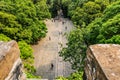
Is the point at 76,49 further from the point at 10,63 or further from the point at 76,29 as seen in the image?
the point at 10,63

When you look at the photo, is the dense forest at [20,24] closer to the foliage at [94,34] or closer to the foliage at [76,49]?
the foliage at [76,49]

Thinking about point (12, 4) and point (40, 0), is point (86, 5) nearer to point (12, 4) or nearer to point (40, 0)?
point (12, 4)

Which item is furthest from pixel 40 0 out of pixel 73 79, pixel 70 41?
pixel 73 79

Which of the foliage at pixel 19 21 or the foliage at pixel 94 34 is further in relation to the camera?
the foliage at pixel 19 21

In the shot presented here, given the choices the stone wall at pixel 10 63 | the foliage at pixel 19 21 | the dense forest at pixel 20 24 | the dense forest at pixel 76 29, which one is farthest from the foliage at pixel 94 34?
the stone wall at pixel 10 63

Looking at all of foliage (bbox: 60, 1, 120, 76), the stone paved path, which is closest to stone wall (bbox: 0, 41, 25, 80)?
foliage (bbox: 60, 1, 120, 76)

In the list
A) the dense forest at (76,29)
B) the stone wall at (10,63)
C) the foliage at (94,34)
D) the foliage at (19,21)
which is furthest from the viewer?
the foliage at (19,21)

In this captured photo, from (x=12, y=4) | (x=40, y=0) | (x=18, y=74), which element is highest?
(x=18, y=74)

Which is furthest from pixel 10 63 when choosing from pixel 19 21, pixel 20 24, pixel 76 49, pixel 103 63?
pixel 19 21
